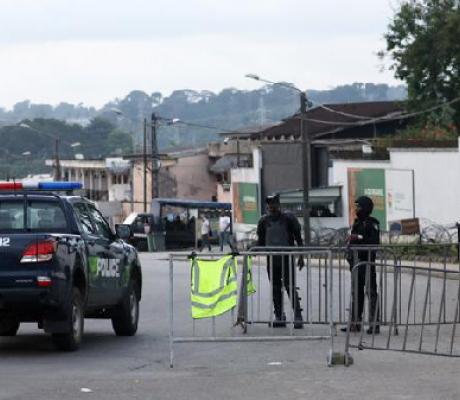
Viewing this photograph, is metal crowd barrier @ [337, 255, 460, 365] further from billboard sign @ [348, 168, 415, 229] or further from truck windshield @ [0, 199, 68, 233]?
billboard sign @ [348, 168, 415, 229]

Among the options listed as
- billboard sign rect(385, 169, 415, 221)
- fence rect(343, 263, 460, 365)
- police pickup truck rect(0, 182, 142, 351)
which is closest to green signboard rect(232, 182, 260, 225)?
billboard sign rect(385, 169, 415, 221)

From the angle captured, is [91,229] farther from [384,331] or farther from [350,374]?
[350,374]

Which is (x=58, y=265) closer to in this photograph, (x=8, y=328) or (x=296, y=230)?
(x=8, y=328)

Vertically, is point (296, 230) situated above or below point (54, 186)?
below

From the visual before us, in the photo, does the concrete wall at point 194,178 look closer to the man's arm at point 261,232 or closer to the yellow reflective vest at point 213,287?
the man's arm at point 261,232

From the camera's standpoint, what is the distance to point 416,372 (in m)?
13.0

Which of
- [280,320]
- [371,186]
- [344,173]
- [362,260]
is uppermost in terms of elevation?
[344,173]

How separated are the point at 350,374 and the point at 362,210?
16.6 ft

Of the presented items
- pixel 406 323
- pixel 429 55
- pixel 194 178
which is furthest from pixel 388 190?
pixel 194 178

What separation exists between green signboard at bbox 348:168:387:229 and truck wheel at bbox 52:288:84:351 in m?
36.4

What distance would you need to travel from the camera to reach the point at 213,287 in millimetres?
14352

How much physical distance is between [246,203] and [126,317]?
55.1m

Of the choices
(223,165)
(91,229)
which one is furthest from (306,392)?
(223,165)

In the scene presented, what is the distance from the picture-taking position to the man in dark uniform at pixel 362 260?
52.2 ft
